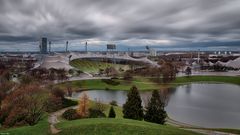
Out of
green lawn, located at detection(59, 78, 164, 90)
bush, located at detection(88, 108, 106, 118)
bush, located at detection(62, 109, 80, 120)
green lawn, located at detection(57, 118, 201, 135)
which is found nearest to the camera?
green lawn, located at detection(57, 118, 201, 135)

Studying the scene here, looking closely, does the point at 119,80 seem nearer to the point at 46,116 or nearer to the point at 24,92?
the point at 46,116

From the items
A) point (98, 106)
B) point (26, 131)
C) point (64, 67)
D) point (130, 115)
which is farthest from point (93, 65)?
point (26, 131)

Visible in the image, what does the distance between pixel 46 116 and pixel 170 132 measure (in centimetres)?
1889

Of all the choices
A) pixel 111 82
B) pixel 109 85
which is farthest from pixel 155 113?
pixel 111 82

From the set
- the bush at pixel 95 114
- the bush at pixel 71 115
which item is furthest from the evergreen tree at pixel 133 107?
the bush at pixel 71 115

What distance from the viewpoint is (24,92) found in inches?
1065

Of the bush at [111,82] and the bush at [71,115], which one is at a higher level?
the bush at [111,82]

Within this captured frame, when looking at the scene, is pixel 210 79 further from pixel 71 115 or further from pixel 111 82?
pixel 71 115

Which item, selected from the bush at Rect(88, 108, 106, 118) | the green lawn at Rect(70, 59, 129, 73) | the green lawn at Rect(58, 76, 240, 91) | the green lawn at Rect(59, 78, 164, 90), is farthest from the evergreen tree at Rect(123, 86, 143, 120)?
the green lawn at Rect(70, 59, 129, 73)

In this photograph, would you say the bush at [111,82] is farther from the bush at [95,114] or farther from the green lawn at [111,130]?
the green lawn at [111,130]

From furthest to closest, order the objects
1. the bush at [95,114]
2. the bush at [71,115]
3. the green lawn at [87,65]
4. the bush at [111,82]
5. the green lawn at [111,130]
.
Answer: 1. the green lawn at [87,65]
2. the bush at [111,82]
3. the bush at [95,114]
4. the bush at [71,115]
5. the green lawn at [111,130]

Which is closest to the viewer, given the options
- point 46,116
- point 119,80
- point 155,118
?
point 155,118

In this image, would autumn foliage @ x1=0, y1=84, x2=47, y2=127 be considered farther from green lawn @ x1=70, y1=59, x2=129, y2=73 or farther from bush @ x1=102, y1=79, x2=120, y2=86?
green lawn @ x1=70, y1=59, x2=129, y2=73

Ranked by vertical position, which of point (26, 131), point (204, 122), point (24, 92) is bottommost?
point (204, 122)
